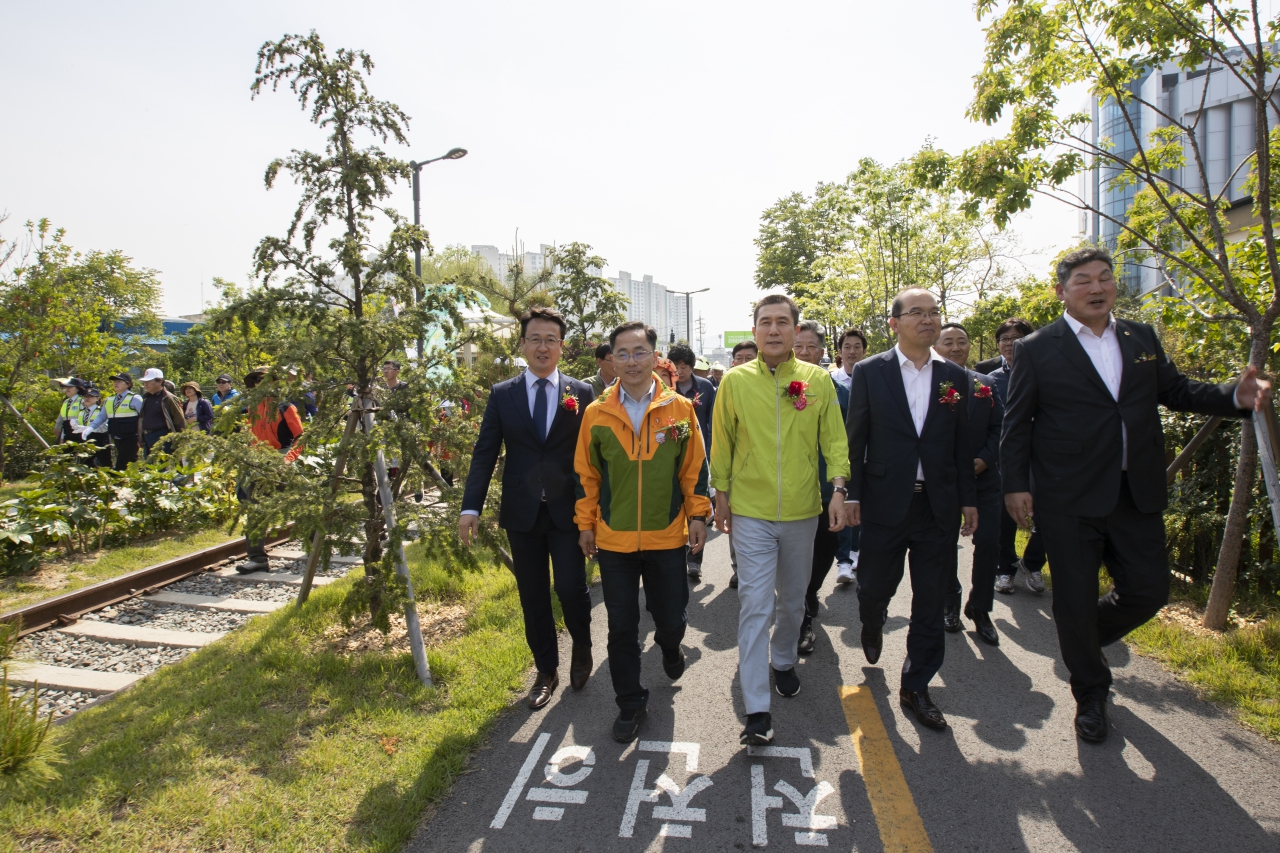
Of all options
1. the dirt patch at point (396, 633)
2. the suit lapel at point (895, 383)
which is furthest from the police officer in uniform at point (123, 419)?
the suit lapel at point (895, 383)

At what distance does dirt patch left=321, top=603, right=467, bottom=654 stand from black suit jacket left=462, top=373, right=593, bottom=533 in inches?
60.1

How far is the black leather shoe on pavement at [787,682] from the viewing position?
4176 millimetres

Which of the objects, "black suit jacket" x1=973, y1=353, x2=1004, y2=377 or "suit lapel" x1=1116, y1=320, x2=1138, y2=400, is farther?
"black suit jacket" x1=973, y1=353, x2=1004, y2=377

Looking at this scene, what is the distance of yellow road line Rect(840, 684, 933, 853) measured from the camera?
288 centimetres

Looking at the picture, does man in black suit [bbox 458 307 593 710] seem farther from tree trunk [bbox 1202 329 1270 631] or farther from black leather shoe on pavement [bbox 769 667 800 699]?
tree trunk [bbox 1202 329 1270 631]

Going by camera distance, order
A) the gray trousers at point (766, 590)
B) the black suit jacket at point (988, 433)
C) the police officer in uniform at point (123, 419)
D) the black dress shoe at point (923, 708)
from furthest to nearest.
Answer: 1. the police officer in uniform at point (123, 419)
2. the black suit jacket at point (988, 433)
3. the black dress shoe at point (923, 708)
4. the gray trousers at point (766, 590)

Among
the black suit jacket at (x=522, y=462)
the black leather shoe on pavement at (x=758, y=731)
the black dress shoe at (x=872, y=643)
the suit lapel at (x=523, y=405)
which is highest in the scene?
the suit lapel at (x=523, y=405)

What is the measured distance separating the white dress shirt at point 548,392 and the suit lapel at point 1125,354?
3004 mm

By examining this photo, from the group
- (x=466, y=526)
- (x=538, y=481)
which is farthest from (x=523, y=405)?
(x=466, y=526)

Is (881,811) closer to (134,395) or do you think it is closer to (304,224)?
(304,224)

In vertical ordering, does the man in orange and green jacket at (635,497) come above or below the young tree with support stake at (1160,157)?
below

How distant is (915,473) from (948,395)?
0.46 meters

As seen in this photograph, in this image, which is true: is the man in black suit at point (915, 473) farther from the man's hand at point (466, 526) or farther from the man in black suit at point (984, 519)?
the man's hand at point (466, 526)

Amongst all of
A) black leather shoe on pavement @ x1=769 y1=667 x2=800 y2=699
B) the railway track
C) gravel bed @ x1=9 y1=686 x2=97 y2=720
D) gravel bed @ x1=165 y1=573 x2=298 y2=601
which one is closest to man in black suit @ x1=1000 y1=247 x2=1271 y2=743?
black leather shoe on pavement @ x1=769 y1=667 x2=800 y2=699
